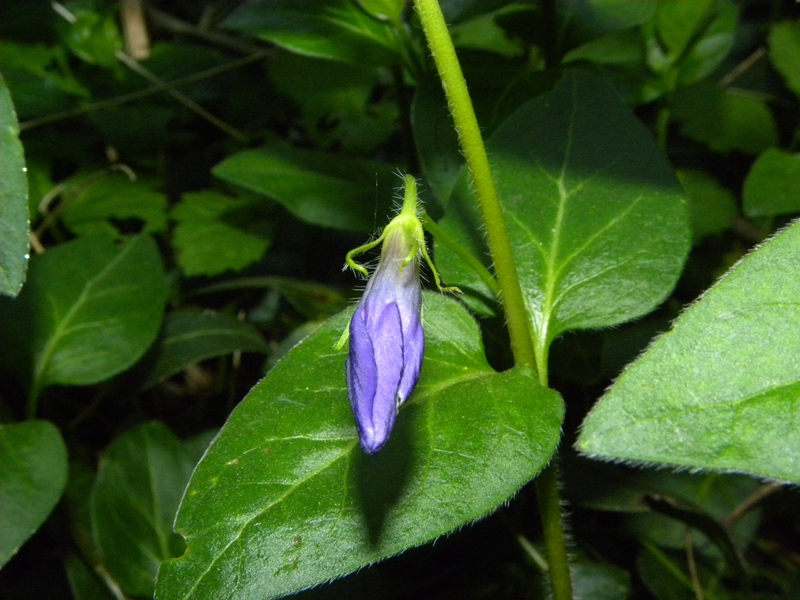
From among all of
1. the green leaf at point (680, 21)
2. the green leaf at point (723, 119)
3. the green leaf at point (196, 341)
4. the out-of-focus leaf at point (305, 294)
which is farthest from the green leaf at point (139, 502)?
the green leaf at point (723, 119)

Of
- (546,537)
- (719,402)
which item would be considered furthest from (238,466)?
(719,402)

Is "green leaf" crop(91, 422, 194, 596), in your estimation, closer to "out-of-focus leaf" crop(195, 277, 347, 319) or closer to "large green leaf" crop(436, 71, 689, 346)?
"out-of-focus leaf" crop(195, 277, 347, 319)

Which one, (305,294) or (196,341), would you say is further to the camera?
(305,294)

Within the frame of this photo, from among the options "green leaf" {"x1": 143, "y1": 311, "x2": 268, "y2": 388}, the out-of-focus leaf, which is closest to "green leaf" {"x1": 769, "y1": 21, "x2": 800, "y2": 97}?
the out-of-focus leaf

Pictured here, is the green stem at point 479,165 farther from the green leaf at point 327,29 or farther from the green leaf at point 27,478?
the green leaf at point 27,478

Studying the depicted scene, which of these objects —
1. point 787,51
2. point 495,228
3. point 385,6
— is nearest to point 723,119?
point 787,51

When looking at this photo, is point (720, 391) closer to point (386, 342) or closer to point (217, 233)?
point (386, 342)
